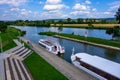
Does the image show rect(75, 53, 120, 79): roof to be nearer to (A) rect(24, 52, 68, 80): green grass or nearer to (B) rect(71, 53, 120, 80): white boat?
(B) rect(71, 53, 120, 80): white boat

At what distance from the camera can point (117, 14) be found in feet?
481

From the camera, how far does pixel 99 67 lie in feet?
102

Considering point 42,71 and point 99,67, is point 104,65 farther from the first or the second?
point 42,71

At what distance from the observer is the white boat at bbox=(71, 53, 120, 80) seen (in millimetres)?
28019

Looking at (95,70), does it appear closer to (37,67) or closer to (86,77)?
(86,77)

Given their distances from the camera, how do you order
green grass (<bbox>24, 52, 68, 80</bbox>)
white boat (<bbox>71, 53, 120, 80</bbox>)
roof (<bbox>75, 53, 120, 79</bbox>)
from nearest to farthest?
white boat (<bbox>71, 53, 120, 80</bbox>)
roof (<bbox>75, 53, 120, 79</bbox>)
green grass (<bbox>24, 52, 68, 80</bbox>)

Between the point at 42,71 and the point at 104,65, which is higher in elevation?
the point at 104,65

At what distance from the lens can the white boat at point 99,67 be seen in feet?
91.9

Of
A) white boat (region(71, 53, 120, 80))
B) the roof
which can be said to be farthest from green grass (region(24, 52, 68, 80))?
the roof

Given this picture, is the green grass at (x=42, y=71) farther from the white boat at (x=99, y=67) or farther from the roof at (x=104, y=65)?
the roof at (x=104, y=65)

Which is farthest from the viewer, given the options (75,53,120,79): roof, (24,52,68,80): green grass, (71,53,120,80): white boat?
(24,52,68,80): green grass

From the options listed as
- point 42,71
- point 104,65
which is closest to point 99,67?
point 104,65

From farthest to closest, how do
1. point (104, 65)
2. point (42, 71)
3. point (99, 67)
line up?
point (42, 71) → point (104, 65) → point (99, 67)

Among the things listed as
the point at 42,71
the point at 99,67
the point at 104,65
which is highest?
the point at 104,65
